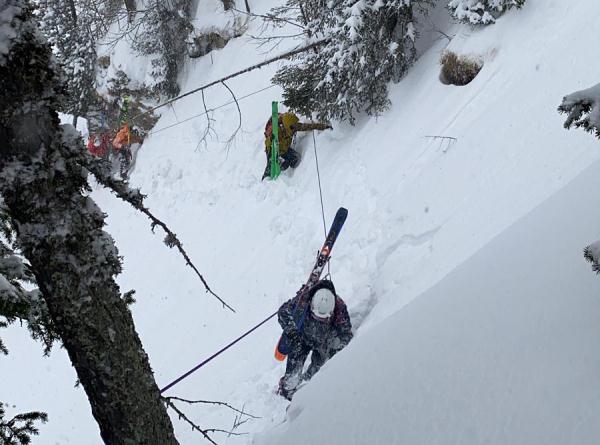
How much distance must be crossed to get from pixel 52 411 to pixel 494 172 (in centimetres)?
933

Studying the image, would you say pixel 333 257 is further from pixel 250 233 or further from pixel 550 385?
pixel 550 385

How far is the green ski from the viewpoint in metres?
11.7

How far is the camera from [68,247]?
2.31m

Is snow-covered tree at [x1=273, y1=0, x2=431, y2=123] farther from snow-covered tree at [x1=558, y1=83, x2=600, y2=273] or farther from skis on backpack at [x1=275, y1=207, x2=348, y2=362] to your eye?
snow-covered tree at [x1=558, y1=83, x2=600, y2=273]

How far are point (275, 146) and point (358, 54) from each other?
2996 millimetres

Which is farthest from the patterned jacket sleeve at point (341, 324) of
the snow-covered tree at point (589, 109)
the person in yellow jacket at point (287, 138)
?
the person in yellow jacket at point (287, 138)

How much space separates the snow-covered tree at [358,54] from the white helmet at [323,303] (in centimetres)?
A: 516

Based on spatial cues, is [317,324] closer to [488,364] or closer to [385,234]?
[385,234]

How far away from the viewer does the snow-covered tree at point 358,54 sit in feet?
31.4

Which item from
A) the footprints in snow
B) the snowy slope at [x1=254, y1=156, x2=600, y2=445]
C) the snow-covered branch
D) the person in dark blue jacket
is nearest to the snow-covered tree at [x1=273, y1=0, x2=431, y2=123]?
the footprints in snow

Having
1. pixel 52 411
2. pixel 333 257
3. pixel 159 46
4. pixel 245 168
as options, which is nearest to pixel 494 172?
pixel 333 257

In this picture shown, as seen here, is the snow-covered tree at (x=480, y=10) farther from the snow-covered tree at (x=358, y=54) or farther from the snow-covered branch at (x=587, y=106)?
the snow-covered branch at (x=587, y=106)

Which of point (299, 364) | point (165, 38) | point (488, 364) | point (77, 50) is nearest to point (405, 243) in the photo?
point (299, 364)

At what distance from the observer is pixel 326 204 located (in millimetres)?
10211
